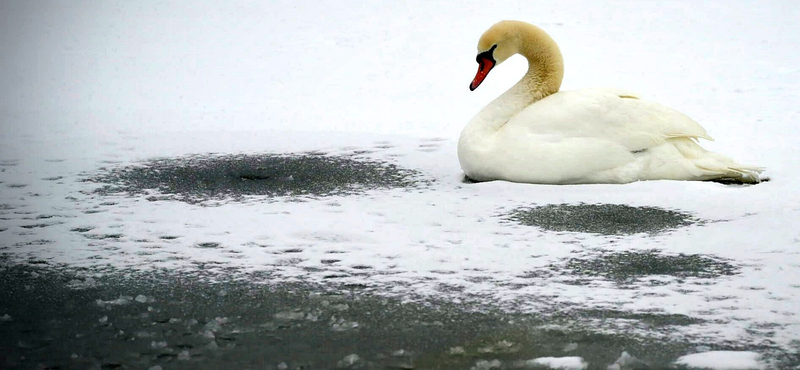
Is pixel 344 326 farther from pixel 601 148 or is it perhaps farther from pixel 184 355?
pixel 601 148

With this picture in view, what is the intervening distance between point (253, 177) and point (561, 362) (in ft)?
13.0

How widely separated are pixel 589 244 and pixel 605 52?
729 cm

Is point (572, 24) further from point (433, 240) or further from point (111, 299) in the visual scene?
point (111, 299)

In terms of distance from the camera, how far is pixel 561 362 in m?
3.78

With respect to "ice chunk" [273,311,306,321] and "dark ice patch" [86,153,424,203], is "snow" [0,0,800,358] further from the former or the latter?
"ice chunk" [273,311,306,321]

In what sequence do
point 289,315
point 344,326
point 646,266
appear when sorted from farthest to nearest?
point 646,266 < point 289,315 < point 344,326

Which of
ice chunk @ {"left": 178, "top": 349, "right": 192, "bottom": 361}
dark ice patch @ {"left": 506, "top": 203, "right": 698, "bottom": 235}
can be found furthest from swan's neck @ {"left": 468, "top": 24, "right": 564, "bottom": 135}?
ice chunk @ {"left": 178, "top": 349, "right": 192, "bottom": 361}

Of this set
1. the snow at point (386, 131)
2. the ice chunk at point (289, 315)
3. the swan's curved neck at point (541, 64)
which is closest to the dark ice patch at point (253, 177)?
the snow at point (386, 131)

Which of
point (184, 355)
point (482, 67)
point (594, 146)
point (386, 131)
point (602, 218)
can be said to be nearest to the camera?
point (184, 355)

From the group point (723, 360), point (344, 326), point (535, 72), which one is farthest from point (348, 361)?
point (535, 72)

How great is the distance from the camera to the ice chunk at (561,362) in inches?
147

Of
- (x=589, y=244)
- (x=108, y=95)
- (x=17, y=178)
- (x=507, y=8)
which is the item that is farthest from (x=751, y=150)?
(x=507, y=8)

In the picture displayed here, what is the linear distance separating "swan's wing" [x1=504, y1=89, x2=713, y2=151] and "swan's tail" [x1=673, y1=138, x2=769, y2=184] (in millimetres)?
95

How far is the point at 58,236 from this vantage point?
5.69 meters
